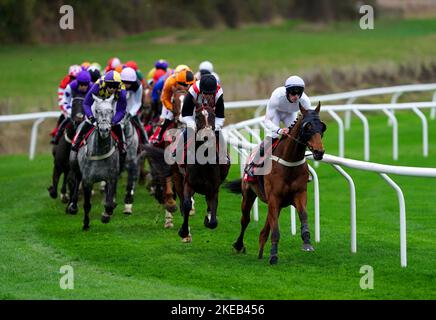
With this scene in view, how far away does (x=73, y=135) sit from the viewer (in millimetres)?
14250

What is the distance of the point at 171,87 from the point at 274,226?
3788 millimetres

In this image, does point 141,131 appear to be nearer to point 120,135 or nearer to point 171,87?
point 171,87

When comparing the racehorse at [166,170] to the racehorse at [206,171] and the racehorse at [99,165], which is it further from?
the racehorse at [206,171]

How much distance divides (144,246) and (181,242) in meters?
0.39

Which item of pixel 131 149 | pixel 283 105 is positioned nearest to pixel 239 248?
pixel 283 105

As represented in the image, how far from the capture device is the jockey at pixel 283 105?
10.0 m

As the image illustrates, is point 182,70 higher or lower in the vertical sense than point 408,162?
higher

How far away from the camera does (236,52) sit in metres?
34.1

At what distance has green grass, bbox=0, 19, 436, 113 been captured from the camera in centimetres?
2756

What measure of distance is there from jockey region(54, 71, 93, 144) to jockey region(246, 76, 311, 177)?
395 centimetres

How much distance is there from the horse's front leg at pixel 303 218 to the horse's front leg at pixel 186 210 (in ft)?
4.78

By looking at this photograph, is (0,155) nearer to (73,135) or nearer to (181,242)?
(73,135)

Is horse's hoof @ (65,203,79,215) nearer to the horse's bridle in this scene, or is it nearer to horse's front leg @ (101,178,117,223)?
horse's front leg @ (101,178,117,223)
